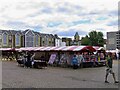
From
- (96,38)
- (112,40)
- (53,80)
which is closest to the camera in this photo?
(53,80)

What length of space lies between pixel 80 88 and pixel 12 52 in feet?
145


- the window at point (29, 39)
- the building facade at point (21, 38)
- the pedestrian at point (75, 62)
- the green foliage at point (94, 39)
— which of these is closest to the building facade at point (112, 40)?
the green foliage at point (94, 39)

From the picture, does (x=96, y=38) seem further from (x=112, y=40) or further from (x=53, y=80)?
(x=53, y=80)

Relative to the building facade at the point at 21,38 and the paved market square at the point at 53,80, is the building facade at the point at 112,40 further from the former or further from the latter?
the paved market square at the point at 53,80

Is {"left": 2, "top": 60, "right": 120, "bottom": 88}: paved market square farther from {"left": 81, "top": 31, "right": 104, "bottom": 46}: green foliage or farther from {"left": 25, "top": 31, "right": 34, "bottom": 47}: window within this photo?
{"left": 81, "top": 31, "right": 104, "bottom": 46}: green foliage

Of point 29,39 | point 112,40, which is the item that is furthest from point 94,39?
point 29,39

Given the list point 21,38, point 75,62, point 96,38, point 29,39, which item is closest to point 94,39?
point 96,38

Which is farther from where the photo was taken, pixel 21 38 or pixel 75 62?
pixel 21 38

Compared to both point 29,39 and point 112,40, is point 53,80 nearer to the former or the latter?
point 29,39

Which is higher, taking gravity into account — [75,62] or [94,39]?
[94,39]

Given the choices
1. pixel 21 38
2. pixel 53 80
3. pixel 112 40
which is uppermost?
pixel 21 38

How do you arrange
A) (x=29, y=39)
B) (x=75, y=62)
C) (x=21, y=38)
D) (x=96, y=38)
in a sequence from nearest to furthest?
(x=75, y=62), (x=21, y=38), (x=29, y=39), (x=96, y=38)

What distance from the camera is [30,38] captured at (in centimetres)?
10619

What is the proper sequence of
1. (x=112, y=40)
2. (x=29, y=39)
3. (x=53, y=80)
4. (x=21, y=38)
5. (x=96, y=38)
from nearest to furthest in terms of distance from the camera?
(x=53, y=80) < (x=21, y=38) < (x=29, y=39) < (x=96, y=38) < (x=112, y=40)
